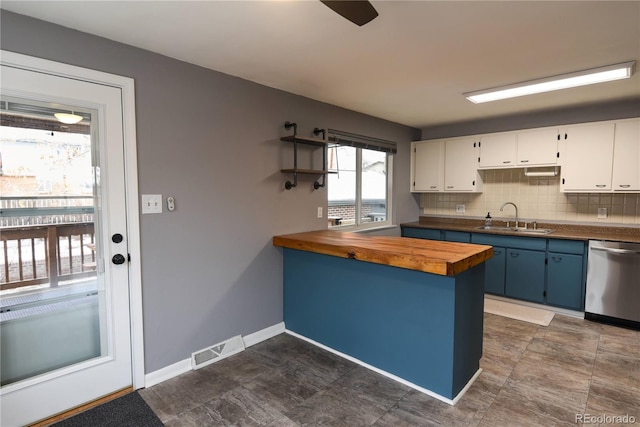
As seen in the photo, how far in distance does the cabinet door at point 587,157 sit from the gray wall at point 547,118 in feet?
0.94

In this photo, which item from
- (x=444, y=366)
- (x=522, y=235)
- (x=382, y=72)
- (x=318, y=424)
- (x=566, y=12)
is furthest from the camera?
(x=522, y=235)

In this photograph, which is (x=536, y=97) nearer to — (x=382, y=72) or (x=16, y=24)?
(x=382, y=72)

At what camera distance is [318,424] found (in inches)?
79.6

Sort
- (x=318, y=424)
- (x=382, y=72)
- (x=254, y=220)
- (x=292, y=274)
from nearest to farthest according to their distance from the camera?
(x=318, y=424) < (x=382, y=72) < (x=254, y=220) < (x=292, y=274)

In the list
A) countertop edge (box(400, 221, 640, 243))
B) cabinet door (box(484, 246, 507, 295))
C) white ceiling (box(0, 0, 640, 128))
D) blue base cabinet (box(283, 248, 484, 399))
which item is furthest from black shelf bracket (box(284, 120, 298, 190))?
cabinet door (box(484, 246, 507, 295))

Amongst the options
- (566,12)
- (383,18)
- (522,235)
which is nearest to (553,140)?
(522,235)

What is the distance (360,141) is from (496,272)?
7.52 feet

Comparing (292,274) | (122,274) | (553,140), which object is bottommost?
(292,274)

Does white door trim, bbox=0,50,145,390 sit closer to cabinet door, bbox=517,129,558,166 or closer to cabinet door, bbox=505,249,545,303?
cabinet door, bbox=505,249,545,303

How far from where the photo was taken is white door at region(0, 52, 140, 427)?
1939 millimetres

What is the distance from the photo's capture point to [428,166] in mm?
4902

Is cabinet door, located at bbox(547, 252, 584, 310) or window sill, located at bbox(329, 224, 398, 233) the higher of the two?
window sill, located at bbox(329, 224, 398, 233)

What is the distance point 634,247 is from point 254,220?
11.8ft

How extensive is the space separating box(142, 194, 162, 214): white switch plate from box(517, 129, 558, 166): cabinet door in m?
4.01
